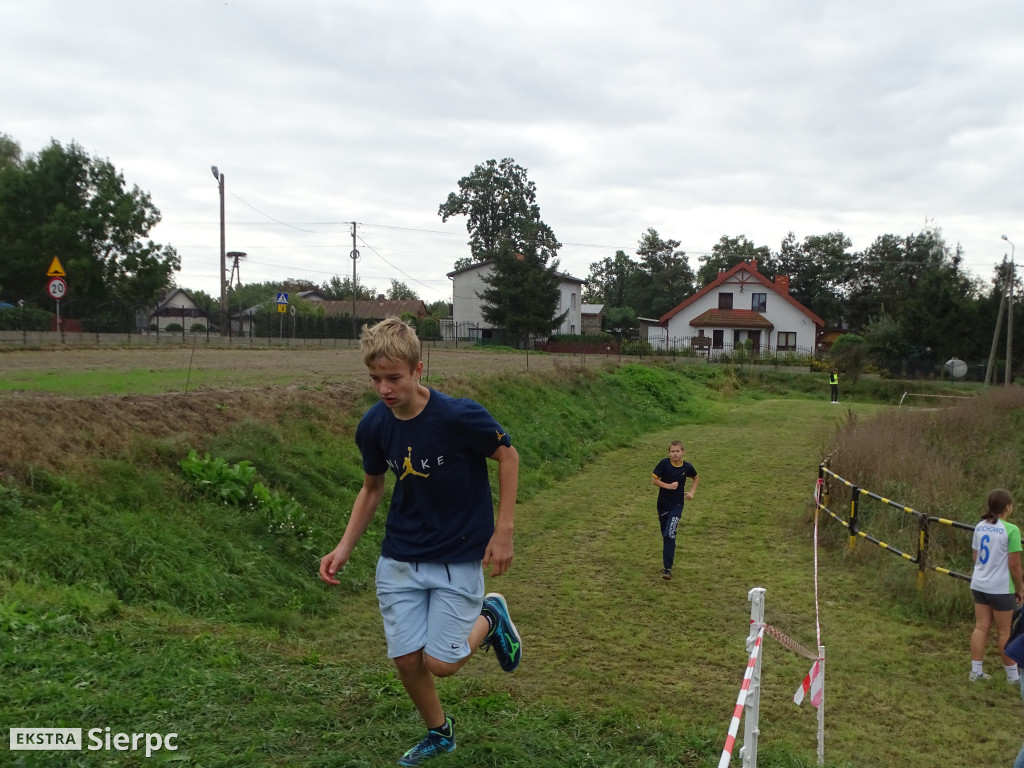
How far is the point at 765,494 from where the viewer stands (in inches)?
563

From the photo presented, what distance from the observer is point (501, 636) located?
155 inches

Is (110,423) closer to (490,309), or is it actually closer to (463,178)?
(490,309)

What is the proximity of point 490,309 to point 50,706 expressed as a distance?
59216 millimetres

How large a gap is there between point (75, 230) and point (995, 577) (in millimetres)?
50669

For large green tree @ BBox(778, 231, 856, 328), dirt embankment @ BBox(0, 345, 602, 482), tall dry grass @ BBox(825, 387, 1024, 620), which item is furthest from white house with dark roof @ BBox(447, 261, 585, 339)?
dirt embankment @ BBox(0, 345, 602, 482)

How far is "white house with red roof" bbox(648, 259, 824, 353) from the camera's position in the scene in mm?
62831

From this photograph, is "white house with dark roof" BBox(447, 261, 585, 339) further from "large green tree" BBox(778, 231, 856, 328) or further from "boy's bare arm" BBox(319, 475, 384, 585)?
"boy's bare arm" BBox(319, 475, 384, 585)

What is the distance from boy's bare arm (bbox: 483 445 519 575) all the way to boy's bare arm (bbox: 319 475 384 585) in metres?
0.59

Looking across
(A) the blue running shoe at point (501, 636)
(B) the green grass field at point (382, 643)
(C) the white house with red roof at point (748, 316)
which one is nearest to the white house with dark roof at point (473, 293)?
(C) the white house with red roof at point (748, 316)

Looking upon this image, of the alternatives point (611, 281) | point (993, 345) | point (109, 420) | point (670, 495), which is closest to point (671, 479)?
point (670, 495)

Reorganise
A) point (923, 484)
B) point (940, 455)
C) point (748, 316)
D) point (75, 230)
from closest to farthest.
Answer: point (923, 484) → point (940, 455) → point (75, 230) → point (748, 316)

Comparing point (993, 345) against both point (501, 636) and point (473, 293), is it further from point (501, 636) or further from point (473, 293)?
point (501, 636)

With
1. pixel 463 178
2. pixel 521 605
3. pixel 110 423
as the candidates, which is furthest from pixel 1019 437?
pixel 463 178

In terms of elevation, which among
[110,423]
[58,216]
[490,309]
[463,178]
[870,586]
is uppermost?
[463,178]
